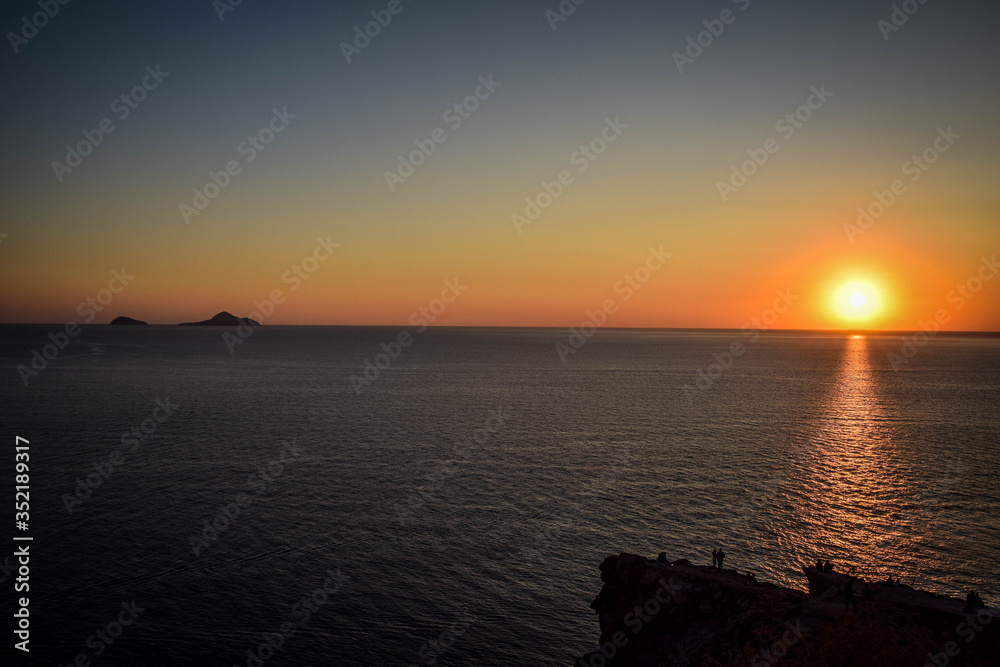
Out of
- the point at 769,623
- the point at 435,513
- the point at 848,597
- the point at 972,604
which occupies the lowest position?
the point at 435,513

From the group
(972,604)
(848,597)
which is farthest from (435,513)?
(972,604)

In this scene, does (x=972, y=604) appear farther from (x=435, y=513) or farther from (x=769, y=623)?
(x=435, y=513)

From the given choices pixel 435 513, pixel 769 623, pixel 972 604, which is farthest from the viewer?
pixel 435 513

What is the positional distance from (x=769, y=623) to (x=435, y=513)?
27702 millimetres

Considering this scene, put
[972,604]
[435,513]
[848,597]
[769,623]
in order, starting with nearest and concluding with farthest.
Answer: [972,604] < [848,597] < [769,623] < [435,513]

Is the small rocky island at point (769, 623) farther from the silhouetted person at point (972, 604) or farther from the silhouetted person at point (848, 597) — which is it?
the silhouetted person at point (848, 597)

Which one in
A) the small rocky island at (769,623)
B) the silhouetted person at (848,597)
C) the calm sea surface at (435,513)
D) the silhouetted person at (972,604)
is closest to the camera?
the small rocky island at (769,623)

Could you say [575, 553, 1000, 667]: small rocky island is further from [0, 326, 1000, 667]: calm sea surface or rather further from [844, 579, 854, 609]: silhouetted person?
[0, 326, 1000, 667]: calm sea surface

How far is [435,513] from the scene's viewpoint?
147 feet

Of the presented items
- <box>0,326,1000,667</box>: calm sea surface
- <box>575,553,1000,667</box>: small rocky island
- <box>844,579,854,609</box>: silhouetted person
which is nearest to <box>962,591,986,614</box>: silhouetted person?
<box>575,553,1000,667</box>: small rocky island

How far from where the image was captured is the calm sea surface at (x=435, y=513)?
97.2 ft

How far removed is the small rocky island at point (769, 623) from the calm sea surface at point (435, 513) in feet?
15.2

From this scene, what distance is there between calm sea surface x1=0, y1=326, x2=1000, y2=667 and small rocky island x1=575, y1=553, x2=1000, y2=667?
4642 mm

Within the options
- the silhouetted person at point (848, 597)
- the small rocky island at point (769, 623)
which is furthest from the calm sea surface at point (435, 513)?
the silhouetted person at point (848, 597)
